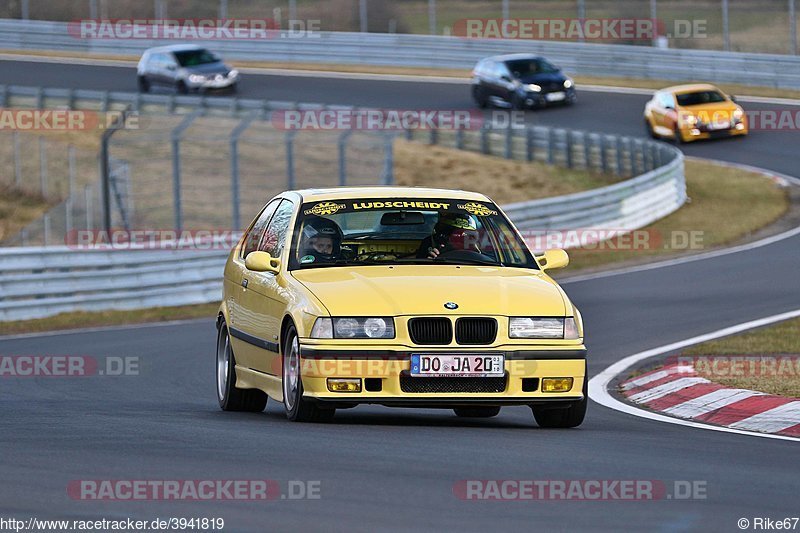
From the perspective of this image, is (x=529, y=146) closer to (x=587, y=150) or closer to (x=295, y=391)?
(x=587, y=150)

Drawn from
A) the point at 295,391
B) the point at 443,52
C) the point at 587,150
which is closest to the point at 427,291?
the point at 295,391

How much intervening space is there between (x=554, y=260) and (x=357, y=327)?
1.76m

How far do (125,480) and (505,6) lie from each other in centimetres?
4186

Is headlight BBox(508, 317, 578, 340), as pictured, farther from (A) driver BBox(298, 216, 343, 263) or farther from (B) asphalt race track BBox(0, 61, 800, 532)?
(A) driver BBox(298, 216, 343, 263)

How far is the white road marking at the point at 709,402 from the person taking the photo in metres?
10.8

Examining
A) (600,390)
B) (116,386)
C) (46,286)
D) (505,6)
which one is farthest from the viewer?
(505,6)

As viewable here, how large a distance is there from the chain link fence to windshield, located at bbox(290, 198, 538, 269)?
33971 millimetres

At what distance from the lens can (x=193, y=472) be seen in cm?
706

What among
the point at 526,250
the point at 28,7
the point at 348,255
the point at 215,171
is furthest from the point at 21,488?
the point at 28,7

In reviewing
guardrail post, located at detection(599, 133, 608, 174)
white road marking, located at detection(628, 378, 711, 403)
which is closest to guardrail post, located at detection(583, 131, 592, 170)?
guardrail post, located at detection(599, 133, 608, 174)

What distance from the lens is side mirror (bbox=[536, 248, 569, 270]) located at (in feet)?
33.3

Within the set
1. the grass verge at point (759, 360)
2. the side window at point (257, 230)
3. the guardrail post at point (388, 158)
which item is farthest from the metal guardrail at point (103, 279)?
the side window at point (257, 230)

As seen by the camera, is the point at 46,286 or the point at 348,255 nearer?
the point at 348,255

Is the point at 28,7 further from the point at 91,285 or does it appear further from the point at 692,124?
the point at 91,285
